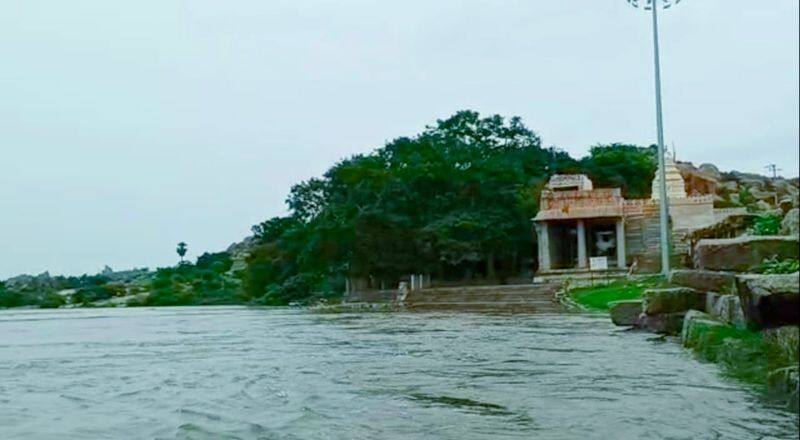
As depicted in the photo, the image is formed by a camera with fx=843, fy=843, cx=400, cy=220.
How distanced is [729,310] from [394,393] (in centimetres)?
407

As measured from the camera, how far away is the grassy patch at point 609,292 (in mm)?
23553

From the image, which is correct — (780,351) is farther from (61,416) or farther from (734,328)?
(61,416)

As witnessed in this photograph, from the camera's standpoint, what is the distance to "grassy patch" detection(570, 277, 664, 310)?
23.6m

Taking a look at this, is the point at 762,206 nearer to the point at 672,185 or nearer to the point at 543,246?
the point at 672,185

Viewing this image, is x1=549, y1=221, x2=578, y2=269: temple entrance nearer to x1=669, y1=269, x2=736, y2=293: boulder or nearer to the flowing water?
the flowing water

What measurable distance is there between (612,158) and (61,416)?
51429 mm

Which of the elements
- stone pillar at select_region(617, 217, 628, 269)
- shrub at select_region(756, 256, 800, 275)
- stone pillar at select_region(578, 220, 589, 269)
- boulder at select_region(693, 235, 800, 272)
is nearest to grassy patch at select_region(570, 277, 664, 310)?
stone pillar at select_region(617, 217, 628, 269)

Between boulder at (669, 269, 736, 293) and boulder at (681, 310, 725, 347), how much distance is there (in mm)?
392

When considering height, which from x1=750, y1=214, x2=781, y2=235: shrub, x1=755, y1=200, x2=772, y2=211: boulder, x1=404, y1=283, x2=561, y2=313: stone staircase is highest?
x1=755, y1=200, x2=772, y2=211: boulder

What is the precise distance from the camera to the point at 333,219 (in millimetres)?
44562

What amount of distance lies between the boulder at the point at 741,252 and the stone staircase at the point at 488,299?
15.5 m

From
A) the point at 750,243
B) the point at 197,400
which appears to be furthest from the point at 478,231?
the point at 197,400

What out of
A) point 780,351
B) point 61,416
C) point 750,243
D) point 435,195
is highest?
point 435,195

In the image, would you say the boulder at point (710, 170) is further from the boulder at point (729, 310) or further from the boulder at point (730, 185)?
the boulder at point (729, 310)
